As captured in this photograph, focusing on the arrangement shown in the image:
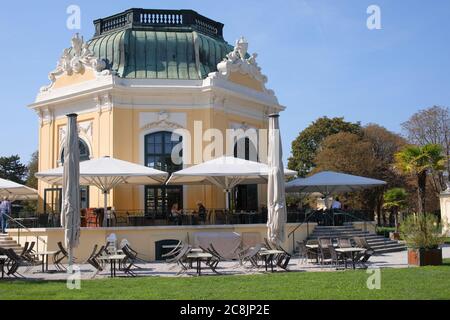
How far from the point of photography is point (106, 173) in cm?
1805

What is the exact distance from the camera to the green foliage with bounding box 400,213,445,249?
46.4 feet

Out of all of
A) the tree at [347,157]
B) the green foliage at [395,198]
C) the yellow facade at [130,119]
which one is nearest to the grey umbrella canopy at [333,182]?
the yellow facade at [130,119]

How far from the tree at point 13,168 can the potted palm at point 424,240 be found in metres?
43.5

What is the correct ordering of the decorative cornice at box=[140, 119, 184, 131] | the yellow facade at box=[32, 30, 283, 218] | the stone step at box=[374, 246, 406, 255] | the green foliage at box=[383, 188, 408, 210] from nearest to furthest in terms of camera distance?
the stone step at box=[374, 246, 406, 255] → the yellow facade at box=[32, 30, 283, 218] → the decorative cornice at box=[140, 119, 184, 131] → the green foliage at box=[383, 188, 408, 210]

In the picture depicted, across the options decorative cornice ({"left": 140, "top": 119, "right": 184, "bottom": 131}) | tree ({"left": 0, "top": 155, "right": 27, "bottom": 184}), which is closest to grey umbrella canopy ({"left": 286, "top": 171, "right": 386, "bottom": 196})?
decorative cornice ({"left": 140, "top": 119, "right": 184, "bottom": 131})

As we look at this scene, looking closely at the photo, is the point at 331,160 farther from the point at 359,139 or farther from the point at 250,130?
the point at 250,130

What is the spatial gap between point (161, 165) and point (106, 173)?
16.2 feet

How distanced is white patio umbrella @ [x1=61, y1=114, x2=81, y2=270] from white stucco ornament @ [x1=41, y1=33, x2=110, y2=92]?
8.97 m

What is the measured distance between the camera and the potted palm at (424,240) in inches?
556

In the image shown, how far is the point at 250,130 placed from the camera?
2491cm

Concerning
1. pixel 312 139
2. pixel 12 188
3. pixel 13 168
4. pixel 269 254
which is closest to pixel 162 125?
pixel 12 188

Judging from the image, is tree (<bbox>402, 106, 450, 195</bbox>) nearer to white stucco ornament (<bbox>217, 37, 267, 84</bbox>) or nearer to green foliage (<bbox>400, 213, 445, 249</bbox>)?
white stucco ornament (<bbox>217, 37, 267, 84</bbox>)
